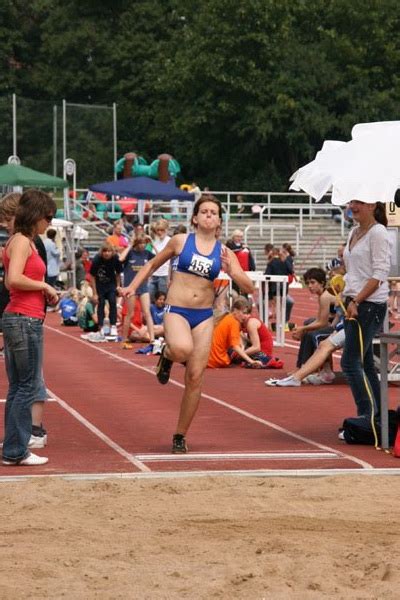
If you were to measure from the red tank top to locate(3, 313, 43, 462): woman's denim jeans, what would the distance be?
0.15 feet

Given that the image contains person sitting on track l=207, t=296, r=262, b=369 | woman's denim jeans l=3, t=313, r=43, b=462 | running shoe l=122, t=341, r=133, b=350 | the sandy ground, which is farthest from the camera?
running shoe l=122, t=341, r=133, b=350

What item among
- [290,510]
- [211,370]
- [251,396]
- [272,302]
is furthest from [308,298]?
[290,510]

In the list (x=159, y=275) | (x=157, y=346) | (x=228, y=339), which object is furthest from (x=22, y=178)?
(x=228, y=339)

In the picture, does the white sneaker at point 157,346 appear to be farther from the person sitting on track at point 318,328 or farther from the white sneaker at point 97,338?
the person sitting on track at point 318,328

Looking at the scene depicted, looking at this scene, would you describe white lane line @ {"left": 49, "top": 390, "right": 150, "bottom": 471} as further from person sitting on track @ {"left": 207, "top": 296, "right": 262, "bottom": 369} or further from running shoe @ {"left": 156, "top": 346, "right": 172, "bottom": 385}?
person sitting on track @ {"left": 207, "top": 296, "right": 262, "bottom": 369}

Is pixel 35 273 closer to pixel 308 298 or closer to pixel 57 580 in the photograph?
pixel 57 580

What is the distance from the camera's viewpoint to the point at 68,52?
70000 mm

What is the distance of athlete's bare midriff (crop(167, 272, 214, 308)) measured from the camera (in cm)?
1069

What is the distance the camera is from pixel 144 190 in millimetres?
37594

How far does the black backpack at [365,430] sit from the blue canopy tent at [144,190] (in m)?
25.9

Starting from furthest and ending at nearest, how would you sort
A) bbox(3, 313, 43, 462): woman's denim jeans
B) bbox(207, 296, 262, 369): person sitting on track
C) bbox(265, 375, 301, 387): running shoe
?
bbox(207, 296, 262, 369): person sitting on track → bbox(265, 375, 301, 387): running shoe → bbox(3, 313, 43, 462): woman's denim jeans

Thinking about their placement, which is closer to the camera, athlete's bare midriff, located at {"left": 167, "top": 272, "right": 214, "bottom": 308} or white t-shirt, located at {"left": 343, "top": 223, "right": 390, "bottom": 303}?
athlete's bare midriff, located at {"left": 167, "top": 272, "right": 214, "bottom": 308}

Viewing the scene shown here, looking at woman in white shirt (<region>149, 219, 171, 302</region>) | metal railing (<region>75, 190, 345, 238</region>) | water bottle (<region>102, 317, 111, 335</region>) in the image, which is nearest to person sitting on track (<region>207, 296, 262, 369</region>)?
woman in white shirt (<region>149, 219, 171, 302</region>)

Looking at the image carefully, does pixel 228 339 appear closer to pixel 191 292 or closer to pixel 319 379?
pixel 319 379
